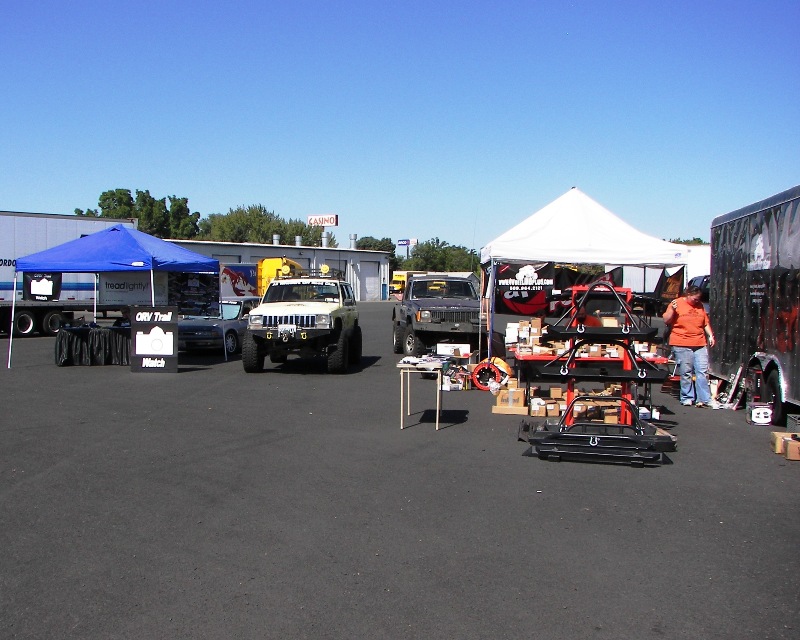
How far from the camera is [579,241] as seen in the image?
12.1 m

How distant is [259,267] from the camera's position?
43156 mm

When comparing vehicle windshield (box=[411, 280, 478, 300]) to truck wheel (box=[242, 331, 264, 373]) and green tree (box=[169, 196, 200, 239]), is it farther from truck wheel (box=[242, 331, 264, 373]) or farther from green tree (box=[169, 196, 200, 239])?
green tree (box=[169, 196, 200, 239])

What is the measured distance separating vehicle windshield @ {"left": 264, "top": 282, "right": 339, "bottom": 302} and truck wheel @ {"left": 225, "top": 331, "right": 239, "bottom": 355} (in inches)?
105

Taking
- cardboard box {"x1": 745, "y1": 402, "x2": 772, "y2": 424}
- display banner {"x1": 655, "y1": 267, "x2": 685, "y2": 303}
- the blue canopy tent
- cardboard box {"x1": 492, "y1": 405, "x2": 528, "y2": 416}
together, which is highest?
the blue canopy tent

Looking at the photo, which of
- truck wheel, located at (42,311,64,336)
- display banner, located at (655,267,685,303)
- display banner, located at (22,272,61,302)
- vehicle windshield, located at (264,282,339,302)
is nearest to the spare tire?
display banner, located at (655,267,685,303)

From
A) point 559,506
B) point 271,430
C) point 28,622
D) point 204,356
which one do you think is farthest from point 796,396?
point 204,356

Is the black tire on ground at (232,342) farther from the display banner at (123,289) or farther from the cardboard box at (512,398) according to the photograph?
the cardboard box at (512,398)

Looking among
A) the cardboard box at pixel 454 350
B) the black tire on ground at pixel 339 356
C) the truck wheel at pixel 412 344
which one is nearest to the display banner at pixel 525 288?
the truck wheel at pixel 412 344

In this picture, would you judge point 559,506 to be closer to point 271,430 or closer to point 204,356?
point 271,430

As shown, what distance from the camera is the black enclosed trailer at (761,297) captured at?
9.15 metres

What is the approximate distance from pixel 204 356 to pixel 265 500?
1275 cm

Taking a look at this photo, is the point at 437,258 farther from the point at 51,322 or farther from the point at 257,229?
the point at 51,322

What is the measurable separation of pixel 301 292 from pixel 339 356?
207 cm

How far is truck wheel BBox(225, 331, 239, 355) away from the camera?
1820cm
